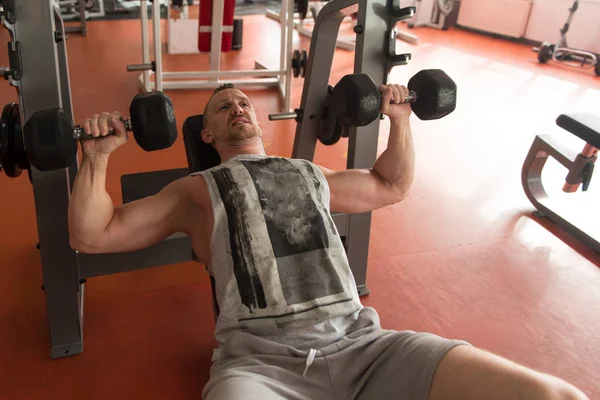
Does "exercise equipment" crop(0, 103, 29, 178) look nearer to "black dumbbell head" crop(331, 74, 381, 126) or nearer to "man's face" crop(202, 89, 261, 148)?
"man's face" crop(202, 89, 261, 148)

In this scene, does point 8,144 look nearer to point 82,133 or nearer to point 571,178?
point 82,133

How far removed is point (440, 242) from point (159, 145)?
147 cm

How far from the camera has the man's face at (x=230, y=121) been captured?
1.50 meters

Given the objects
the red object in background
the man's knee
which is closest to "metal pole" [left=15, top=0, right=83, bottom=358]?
the man's knee

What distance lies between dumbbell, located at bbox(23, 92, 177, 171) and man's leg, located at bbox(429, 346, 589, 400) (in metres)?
0.78

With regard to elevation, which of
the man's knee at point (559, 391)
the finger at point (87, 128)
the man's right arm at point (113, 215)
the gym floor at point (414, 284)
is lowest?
the gym floor at point (414, 284)

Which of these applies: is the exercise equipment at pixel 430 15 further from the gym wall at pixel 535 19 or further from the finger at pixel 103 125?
the finger at pixel 103 125

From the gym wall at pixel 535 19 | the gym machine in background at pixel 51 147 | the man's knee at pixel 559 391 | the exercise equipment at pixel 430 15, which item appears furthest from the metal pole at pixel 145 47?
the gym wall at pixel 535 19

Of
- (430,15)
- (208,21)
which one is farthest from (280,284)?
(430,15)

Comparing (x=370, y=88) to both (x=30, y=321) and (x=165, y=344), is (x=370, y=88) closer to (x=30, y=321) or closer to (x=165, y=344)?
(x=165, y=344)

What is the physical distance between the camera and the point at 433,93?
4.81 feet

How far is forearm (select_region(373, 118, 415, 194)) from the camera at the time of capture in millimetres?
1546

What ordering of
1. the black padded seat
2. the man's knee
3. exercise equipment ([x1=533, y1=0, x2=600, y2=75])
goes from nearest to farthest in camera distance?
the man's knee, the black padded seat, exercise equipment ([x1=533, y1=0, x2=600, y2=75])

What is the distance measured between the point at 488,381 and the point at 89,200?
92 cm
